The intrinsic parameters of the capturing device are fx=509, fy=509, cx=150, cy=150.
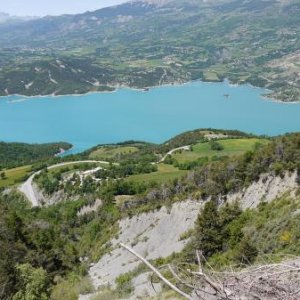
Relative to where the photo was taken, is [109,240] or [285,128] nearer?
[109,240]

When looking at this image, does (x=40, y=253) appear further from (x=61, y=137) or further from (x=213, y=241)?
(x=61, y=137)

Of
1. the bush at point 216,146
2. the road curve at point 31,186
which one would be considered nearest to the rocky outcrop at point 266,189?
the road curve at point 31,186

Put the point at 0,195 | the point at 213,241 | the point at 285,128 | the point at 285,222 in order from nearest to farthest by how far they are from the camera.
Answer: the point at 285,222 → the point at 213,241 → the point at 0,195 → the point at 285,128

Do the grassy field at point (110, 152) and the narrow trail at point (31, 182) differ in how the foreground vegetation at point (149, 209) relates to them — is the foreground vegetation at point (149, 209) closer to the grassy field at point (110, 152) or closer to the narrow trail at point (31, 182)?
the narrow trail at point (31, 182)

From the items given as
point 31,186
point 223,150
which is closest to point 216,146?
point 223,150

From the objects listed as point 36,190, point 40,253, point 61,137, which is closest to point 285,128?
point 61,137

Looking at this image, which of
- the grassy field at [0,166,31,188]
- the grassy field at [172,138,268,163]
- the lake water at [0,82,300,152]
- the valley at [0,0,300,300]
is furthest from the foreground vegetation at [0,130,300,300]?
the lake water at [0,82,300,152]

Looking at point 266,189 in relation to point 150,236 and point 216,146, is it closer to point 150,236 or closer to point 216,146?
point 150,236
